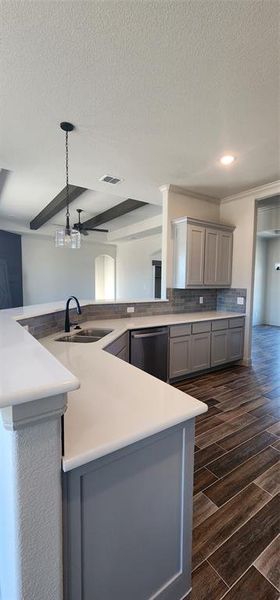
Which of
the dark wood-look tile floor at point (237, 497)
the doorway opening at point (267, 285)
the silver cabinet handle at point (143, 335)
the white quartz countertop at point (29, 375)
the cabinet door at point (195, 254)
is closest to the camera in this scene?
the white quartz countertop at point (29, 375)

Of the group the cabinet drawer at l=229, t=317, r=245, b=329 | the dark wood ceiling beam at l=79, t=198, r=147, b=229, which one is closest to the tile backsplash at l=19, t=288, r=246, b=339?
the cabinet drawer at l=229, t=317, r=245, b=329

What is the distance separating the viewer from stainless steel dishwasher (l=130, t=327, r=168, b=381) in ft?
9.74

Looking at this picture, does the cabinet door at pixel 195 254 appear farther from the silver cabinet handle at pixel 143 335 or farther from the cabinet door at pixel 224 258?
the silver cabinet handle at pixel 143 335

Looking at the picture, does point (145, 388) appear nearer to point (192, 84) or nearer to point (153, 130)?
point (192, 84)

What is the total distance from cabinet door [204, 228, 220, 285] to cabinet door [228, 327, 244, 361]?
84 centimetres

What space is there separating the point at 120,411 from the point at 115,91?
222cm

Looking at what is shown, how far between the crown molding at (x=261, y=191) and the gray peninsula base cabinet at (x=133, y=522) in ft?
12.5

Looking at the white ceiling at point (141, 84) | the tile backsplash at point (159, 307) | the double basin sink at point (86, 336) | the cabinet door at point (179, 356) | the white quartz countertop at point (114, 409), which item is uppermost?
the white ceiling at point (141, 84)

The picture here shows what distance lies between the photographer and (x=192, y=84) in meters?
1.89

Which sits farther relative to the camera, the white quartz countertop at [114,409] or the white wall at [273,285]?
the white wall at [273,285]

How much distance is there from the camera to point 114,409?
3.31 ft

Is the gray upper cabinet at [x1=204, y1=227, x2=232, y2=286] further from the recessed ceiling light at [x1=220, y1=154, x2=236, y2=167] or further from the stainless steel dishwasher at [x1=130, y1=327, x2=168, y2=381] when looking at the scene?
the stainless steel dishwasher at [x1=130, y1=327, x2=168, y2=381]

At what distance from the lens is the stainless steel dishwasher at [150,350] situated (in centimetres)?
297

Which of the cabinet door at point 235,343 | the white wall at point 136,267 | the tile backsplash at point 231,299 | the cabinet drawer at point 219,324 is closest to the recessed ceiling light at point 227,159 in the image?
the tile backsplash at point 231,299
